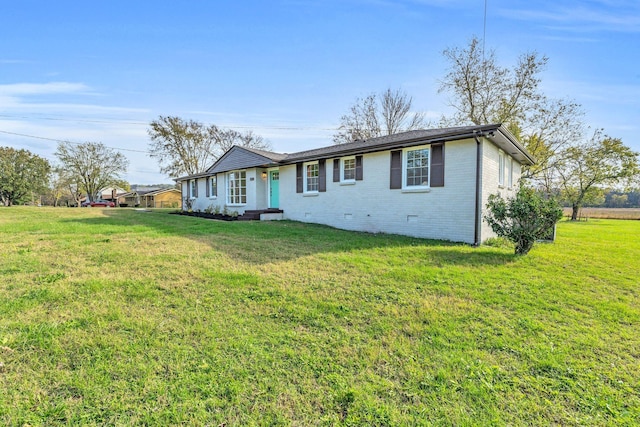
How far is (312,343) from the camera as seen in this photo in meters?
3.04

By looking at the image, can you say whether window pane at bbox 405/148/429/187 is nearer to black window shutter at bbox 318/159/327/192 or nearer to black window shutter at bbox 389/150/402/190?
black window shutter at bbox 389/150/402/190

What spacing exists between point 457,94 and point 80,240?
963 inches

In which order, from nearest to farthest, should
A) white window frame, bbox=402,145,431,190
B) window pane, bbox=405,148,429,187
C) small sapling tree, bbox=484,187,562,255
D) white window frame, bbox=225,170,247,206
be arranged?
small sapling tree, bbox=484,187,562,255 → white window frame, bbox=402,145,431,190 → window pane, bbox=405,148,429,187 → white window frame, bbox=225,170,247,206

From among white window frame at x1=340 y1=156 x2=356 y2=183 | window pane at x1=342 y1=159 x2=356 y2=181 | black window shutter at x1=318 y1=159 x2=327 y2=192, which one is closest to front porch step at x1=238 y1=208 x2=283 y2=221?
black window shutter at x1=318 y1=159 x2=327 y2=192

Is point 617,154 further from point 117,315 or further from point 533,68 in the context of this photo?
point 117,315

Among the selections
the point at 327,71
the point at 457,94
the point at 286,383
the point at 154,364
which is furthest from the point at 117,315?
the point at 457,94

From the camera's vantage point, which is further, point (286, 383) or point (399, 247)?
point (399, 247)

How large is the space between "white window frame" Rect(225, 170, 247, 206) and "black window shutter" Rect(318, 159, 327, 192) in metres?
5.69

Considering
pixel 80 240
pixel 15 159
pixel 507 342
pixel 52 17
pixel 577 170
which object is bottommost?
pixel 507 342

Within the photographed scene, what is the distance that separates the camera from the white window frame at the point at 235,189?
55.6 feet

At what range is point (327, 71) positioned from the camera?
592 inches

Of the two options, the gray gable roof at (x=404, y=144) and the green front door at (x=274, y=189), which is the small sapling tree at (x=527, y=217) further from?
the green front door at (x=274, y=189)

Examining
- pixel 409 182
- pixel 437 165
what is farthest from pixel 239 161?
pixel 437 165

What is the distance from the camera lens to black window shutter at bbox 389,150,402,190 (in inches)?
401
